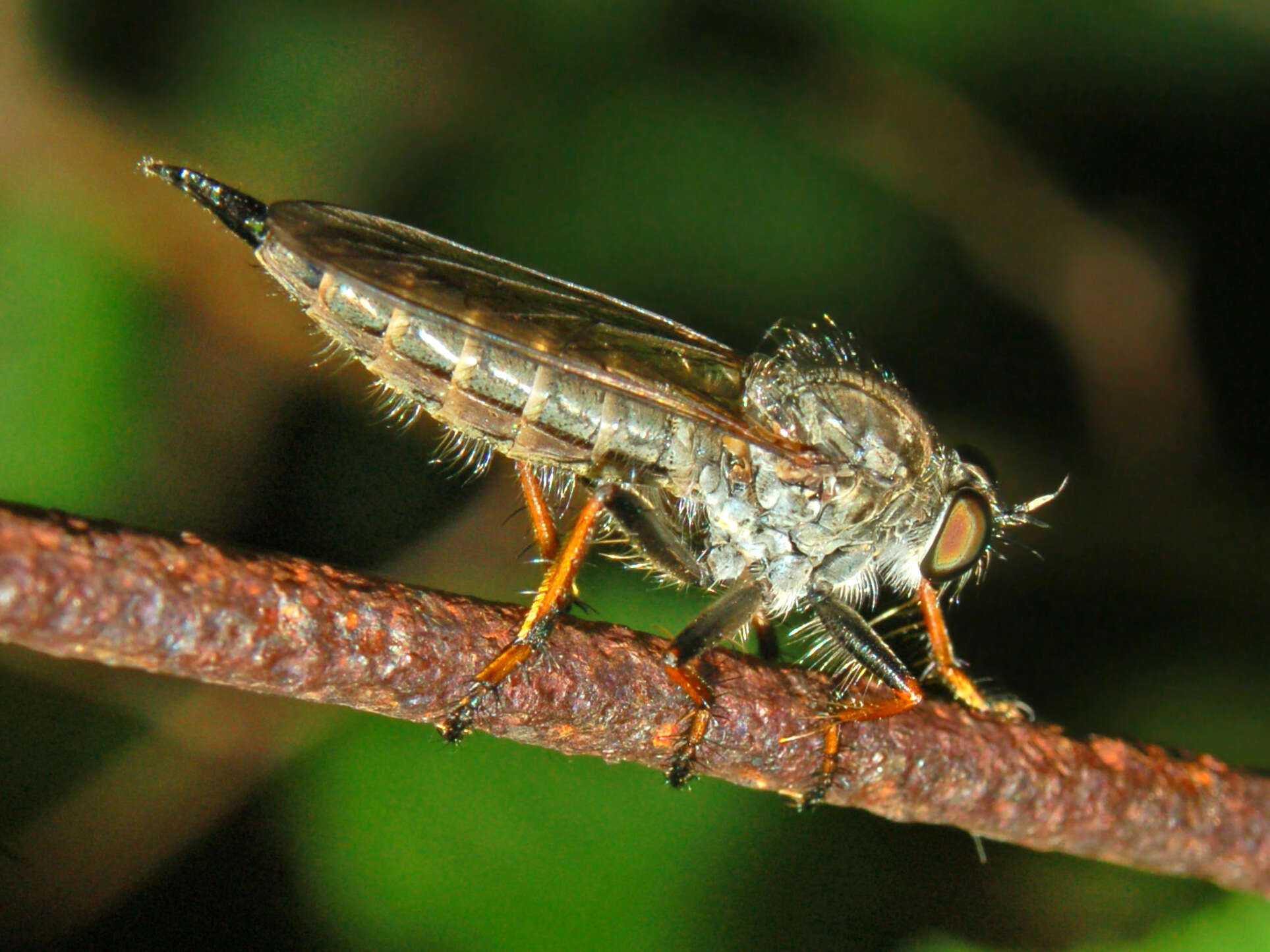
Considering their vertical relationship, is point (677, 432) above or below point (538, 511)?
above

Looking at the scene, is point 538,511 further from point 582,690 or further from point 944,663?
point 944,663

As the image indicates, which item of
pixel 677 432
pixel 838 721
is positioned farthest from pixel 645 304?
pixel 838 721

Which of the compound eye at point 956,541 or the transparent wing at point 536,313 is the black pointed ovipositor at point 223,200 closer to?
the transparent wing at point 536,313

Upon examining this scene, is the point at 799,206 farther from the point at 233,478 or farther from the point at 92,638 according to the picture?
the point at 92,638

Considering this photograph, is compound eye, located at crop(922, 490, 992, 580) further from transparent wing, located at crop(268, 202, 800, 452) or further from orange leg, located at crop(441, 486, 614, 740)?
orange leg, located at crop(441, 486, 614, 740)

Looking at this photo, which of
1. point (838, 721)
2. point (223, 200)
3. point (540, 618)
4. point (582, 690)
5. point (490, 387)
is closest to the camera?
point (582, 690)

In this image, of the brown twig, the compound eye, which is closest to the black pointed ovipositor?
the brown twig

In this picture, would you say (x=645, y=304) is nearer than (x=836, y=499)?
Answer: No

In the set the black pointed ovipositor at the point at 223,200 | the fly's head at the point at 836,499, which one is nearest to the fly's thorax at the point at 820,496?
the fly's head at the point at 836,499
